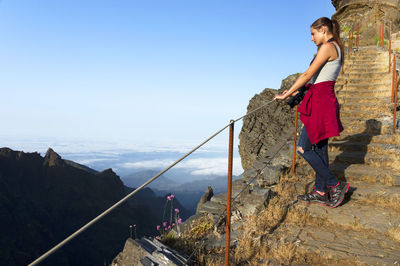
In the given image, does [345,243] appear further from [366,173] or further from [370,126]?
[370,126]

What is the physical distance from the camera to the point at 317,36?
2936 mm

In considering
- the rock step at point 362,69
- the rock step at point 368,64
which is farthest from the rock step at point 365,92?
the rock step at point 368,64

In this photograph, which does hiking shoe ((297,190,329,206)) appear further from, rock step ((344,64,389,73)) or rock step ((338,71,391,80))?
rock step ((344,64,389,73))

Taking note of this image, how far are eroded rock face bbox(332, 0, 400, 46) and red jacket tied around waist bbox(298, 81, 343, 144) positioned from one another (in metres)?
18.7

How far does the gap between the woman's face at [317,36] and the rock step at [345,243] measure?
88.8 inches

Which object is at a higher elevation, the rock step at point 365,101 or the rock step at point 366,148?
the rock step at point 365,101

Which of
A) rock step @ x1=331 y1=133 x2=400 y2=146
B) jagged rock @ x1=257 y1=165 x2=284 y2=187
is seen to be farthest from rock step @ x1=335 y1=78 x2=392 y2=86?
jagged rock @ x1=257 y1=165 x2=284 y2=187

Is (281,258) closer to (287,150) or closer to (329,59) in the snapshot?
(329,59)

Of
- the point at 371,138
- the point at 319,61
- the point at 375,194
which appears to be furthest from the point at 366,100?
the point at 319,61

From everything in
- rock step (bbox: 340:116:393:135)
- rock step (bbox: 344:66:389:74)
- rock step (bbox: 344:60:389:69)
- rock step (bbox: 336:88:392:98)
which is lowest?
rock step (bbox: 340:116:393:135)

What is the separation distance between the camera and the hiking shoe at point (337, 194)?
332cm

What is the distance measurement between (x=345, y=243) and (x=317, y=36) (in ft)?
7.78

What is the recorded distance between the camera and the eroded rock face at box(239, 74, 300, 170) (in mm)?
14500

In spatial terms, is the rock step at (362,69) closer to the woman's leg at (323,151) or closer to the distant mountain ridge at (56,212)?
the woman's leg at (323,151)
